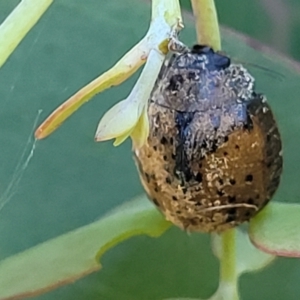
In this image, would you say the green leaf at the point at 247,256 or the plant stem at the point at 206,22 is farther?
the green leaf at the point at 247,256

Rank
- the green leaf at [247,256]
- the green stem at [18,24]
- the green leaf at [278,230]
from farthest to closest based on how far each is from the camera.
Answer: the green leaf at [247,256], the green leaf at [278,230], the green stem at [18,24]

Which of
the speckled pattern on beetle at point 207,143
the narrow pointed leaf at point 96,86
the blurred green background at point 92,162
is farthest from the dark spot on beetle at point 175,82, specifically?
the blurred green background at point 92,162

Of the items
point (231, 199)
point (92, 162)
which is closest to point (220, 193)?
point (231, 199)

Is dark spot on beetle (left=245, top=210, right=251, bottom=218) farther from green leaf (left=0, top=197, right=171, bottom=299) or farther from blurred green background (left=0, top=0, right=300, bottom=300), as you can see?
blurred green background (left=0, top=0, right=300, bottom=300)

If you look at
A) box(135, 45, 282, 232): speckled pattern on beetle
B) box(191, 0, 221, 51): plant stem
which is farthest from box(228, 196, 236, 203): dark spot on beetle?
box(191, 0, 221, 51): plant stem

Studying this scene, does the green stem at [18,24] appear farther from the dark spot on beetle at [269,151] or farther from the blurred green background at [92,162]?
the blurred green background at [92,162]

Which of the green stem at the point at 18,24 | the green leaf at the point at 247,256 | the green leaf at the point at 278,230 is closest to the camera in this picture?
the green stem at the point at 18,24
